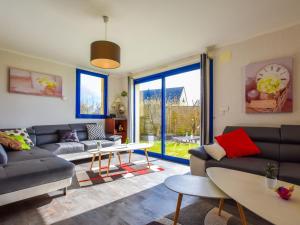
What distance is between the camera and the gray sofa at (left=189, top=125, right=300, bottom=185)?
219 cm

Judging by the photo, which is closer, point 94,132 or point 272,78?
point 272,78

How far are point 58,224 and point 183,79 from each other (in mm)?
3680

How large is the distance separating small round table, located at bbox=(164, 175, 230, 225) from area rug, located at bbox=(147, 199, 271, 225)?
4.5 inches

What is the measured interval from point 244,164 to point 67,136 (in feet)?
11.9

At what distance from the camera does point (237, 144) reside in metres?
2.69

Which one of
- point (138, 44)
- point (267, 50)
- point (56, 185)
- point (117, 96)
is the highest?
point (138, 44)

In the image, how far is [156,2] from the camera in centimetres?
216

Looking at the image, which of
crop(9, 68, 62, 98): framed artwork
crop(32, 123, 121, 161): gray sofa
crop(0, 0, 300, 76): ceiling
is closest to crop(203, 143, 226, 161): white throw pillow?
crop(0, 0, 300, 76): ceiling

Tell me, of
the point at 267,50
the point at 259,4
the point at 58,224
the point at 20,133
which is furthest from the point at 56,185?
the point at 267,50

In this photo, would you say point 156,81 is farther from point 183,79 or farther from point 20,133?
point 20,133

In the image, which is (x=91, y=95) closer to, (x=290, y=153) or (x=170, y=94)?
(x=170, y=94)

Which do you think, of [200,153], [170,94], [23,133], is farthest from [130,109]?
[200,153]

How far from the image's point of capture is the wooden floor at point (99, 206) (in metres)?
1.80

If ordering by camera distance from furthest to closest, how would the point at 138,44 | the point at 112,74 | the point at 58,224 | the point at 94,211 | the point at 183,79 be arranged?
the point at 112,74 → the point at 183,79 → the point at 138,44 → the point at 94,211 → the point at 58,224
